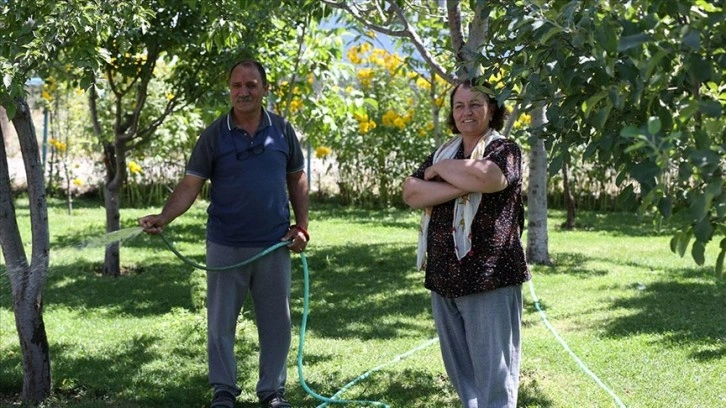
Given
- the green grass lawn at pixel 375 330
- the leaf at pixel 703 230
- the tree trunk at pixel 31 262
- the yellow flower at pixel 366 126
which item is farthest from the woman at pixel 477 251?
the yellow flower at pixel 366 126

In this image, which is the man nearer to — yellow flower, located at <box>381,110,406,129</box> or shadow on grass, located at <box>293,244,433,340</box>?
shadow on grass, located at <box>293,244,433,340</box>

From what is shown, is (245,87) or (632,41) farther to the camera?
(245,87)

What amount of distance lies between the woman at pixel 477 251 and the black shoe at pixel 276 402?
40.1 inches

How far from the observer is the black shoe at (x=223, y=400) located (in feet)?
15.9

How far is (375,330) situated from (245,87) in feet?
8.38

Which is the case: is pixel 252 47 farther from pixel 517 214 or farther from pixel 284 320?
pixel 517 214

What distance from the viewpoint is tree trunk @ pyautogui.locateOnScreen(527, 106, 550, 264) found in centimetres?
915

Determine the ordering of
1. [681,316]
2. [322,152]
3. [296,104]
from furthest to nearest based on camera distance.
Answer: [322,152]
[296,104]
[681,316]

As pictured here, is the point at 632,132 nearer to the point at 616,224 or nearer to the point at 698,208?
the point at 698,208

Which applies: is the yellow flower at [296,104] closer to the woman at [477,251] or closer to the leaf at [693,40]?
the woman at [477,251]

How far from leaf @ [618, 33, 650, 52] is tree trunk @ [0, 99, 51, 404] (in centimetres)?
336

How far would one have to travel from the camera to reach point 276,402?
4871 mm

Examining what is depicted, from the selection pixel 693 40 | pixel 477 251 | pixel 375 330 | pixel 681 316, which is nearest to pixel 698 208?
pixel 693 40

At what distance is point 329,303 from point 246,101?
10.7ft
